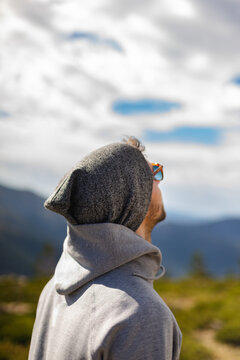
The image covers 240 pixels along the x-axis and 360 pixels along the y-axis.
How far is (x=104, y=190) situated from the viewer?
1.58m

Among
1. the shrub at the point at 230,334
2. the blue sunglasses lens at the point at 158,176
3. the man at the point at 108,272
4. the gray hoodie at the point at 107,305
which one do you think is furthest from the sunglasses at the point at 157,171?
the shrub at the point at 230,334

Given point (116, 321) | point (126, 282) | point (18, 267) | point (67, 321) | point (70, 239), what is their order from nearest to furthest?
point (116, 321), point (126, 282), point (67, 321), point (70, 239), point (18, 267)

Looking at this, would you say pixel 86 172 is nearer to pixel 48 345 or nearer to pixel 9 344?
pixel 48 345

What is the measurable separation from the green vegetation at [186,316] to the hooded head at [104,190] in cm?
622

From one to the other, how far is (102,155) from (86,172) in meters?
0.11

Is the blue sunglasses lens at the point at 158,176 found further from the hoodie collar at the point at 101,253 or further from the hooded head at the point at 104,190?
the hoodie collar at the point at 101,253

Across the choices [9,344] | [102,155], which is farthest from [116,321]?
[9,344]

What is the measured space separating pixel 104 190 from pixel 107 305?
0.48m

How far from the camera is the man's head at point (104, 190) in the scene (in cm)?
159

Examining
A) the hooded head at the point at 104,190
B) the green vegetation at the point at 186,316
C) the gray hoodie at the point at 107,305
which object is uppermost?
the hooded head at the point at 104,190

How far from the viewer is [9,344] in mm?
7523

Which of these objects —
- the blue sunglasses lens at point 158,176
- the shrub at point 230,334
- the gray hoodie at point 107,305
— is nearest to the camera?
the gray hoodie at point 107,305

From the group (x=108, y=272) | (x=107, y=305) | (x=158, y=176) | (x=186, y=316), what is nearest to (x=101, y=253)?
(x=108, y=272)

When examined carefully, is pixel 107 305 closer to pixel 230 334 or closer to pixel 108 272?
pixel 108 272
